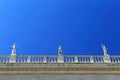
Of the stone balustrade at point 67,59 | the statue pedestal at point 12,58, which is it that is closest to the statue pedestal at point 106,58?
the stone balustrade at point 67,59

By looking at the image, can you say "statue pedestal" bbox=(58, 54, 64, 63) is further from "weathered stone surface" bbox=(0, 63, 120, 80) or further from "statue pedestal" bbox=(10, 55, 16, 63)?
"statue pedestal" bbox=(10, 55, 16, 63)

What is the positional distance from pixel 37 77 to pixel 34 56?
218cm

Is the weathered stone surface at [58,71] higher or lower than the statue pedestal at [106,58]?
lower

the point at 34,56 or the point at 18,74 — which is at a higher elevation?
the point at 34,56

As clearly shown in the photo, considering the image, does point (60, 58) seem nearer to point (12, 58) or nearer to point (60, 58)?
point (60, 58)

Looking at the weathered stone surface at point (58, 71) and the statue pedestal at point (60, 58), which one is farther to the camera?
the statue pedestal at point (60, 58)

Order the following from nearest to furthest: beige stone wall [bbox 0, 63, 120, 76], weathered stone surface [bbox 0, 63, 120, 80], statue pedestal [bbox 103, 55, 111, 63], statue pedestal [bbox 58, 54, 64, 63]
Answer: weathered stone surface [bbox 0, 63, 120, 80] < beige stone wall [bbox 0, 63, 120, 76] < statue pedestal [bbox 58, 54, 64, 63] < statue pedestal [bbox 103, 55, 111, 63]

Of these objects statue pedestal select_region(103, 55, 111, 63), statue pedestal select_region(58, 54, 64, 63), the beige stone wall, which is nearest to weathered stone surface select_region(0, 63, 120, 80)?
the beige stone wall

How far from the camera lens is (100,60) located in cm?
2252

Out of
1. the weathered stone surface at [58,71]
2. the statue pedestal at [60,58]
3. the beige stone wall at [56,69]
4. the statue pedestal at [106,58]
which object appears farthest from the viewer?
the statue pedestal at [106,58]

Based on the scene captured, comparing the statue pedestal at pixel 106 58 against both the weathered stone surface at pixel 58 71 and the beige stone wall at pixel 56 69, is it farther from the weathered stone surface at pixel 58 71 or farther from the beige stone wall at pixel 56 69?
the beige stone wall at pixel 56 69

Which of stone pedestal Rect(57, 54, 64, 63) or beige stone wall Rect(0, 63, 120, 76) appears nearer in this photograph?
beige stone wall Rect(0, 63, 120, 76)

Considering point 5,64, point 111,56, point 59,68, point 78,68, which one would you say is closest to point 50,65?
point 59,68

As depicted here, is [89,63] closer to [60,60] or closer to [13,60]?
[60,60]
